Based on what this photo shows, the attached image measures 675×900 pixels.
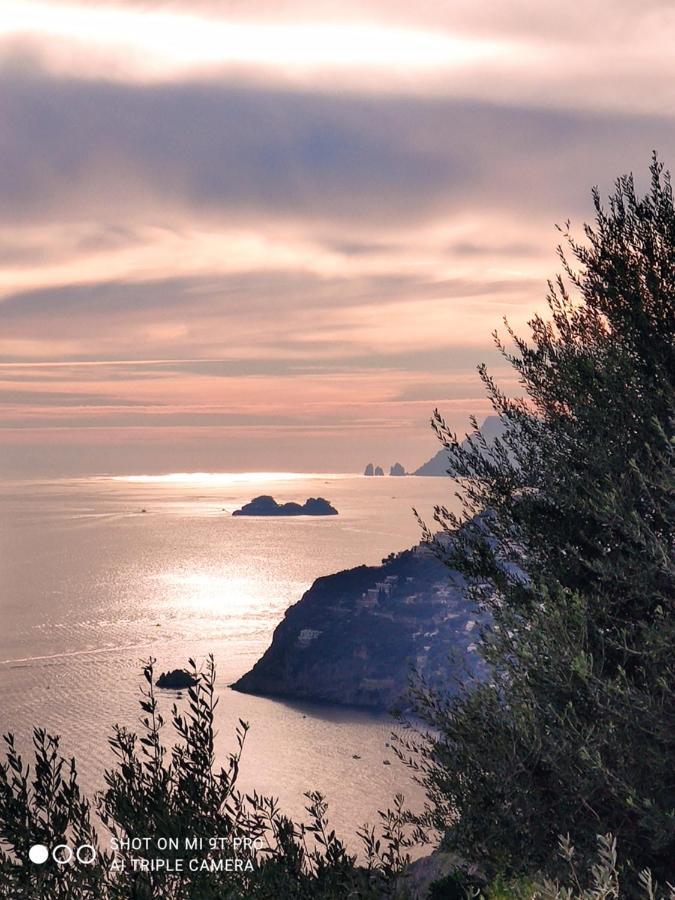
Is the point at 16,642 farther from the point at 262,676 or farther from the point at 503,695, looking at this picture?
the point at 503,695

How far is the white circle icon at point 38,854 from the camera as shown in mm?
6906

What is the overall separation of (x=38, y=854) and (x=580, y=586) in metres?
6.24

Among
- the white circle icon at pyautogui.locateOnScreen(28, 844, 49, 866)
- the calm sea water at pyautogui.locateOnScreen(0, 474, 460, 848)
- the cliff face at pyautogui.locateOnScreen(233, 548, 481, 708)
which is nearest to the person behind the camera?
the white circle icon at pyautogui.locateOnScreen(28, 844, 49, 866)

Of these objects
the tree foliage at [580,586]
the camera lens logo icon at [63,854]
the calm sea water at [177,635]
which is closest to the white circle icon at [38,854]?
the camera lens logo icon at [63,854]

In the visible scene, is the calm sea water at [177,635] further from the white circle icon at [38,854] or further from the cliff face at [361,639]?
the white circle icon at [38,854]

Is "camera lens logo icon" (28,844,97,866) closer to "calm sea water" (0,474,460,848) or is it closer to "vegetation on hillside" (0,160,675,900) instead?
"vegetation on hillside" (0,160,675,900)

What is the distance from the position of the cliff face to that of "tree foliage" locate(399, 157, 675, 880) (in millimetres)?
62253

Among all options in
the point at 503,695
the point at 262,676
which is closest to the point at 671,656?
the point at 503,695

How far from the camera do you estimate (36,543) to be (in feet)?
558

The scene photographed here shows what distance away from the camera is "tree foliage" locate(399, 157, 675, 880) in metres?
7.38

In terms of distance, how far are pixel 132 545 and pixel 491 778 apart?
167 m

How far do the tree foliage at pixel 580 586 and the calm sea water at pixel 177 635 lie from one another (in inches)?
1461

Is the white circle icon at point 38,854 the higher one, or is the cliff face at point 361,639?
the white circle icon at point 38,854

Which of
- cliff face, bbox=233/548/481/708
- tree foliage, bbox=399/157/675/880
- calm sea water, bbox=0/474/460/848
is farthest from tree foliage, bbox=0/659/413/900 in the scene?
cliff face, bbox=233/548/481/708
